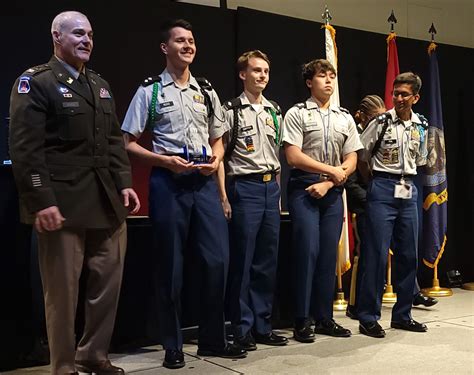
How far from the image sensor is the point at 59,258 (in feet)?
8.30

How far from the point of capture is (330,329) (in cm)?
366

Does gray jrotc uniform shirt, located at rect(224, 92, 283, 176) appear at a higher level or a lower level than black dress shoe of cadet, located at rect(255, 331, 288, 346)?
higher

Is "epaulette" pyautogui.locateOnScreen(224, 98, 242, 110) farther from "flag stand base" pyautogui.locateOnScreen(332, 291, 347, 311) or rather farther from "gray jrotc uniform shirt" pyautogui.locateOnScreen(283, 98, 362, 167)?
"flag stand base" pyautogui.locateOnScreen(332, 291, 347, 311)

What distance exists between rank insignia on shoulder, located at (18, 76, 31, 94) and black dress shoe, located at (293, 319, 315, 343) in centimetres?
199

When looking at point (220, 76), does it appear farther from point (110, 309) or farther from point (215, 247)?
point (110, 309)

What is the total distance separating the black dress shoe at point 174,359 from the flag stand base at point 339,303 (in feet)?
6.54

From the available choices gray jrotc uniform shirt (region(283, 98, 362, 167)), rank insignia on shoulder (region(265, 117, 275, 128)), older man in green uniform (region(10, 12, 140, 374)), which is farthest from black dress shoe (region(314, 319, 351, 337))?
older man in green uniform (region(10, 12, 140, 374))

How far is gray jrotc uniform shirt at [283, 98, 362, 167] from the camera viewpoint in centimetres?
362

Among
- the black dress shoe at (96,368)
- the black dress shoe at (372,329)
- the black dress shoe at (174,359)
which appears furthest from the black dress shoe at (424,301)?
the black dress shoe at (96,368)

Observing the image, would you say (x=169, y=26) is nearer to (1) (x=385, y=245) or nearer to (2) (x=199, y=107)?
(2) (x=199, y=107)

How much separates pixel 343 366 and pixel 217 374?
2.04 feet

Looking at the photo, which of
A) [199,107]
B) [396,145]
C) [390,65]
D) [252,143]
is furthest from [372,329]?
[390,65]

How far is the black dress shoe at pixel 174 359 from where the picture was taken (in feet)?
9.96


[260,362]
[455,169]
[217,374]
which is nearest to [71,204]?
[217,374]
